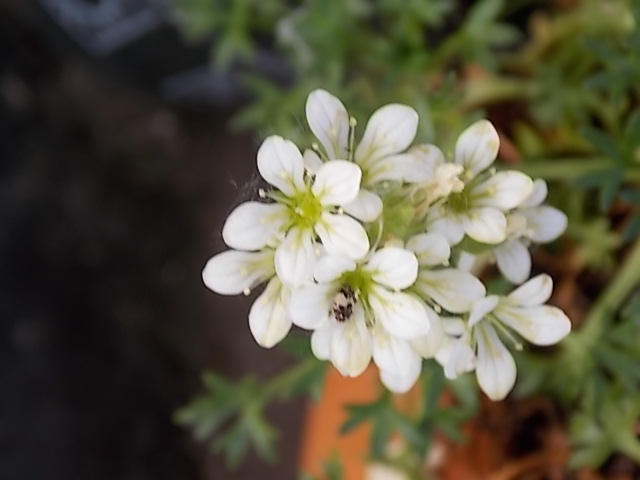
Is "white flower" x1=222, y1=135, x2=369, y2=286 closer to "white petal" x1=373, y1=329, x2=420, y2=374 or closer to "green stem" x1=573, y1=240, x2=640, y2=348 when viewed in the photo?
"white petal" x1=373, y1=329, x2=420, y2=374

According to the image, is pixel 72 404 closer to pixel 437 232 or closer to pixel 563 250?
pixel 563 250

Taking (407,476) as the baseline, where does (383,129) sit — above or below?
above

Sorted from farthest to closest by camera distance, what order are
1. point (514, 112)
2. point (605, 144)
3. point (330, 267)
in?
point (514, 112) < point (605, 144) < point (330, 267)

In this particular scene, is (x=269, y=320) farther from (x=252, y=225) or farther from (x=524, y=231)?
(x=524, y=231)

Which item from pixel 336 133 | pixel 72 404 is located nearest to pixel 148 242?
pixel 72 404

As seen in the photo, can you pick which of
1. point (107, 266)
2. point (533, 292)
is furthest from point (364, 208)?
point (107, 266)
